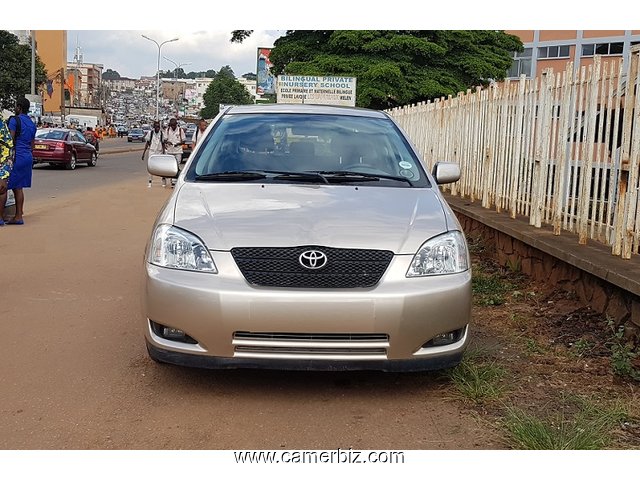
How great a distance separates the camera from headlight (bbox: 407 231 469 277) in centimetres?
386

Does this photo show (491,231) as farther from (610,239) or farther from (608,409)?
(608,409)

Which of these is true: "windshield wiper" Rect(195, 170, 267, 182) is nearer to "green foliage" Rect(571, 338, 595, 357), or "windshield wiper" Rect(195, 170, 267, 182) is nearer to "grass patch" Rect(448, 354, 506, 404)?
"grass patch" Rect(448, 354, 506, 404)

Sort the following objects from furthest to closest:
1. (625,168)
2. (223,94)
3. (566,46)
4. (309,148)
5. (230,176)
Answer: (223,94) < (566,46) < (309,148) < (625,168) < (230,176)

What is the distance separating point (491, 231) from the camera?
8031 mm

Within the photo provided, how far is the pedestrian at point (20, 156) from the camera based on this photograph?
10.4 m

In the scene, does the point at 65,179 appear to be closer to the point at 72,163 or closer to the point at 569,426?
the point at 72,163

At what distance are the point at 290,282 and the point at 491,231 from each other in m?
4.78

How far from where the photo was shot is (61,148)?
2414cm

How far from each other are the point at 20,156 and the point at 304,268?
811 centimetres

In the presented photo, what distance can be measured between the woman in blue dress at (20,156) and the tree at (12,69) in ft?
140

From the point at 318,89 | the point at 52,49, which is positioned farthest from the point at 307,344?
the point at 52,49

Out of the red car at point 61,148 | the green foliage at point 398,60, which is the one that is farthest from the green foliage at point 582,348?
the green foliage at point 398,60

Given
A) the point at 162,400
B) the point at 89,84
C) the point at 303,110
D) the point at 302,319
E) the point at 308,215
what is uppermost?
the point at 89,84

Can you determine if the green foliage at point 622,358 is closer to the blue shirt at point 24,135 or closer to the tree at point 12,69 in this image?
the blue shirt at point 24,135
